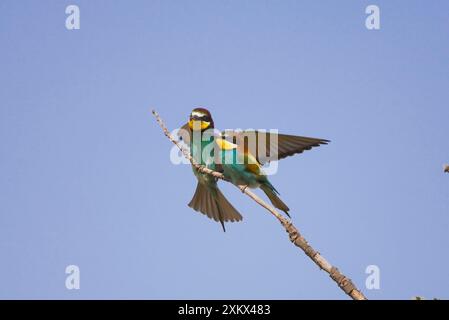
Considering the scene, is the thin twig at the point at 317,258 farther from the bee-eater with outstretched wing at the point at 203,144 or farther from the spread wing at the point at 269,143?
the bee-eater with outstretched wing at the point at 203,144

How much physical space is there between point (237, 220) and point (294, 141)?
5.34ft

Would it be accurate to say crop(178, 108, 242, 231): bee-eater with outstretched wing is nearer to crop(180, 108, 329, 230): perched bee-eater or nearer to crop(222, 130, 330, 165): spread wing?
crop(180, 108, 329, 230): perched bee-eater

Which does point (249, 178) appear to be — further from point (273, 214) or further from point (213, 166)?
point (273, 214)

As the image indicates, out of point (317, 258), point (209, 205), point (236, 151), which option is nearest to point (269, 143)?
point (236, 151)

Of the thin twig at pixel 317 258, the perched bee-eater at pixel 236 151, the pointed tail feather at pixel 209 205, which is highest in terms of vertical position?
the perched bee-eater at pixel 236 151

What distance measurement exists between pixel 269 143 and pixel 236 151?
475 millimetres

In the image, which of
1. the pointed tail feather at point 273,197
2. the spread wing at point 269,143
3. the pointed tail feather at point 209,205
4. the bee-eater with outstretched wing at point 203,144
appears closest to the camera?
the spread wing at point 269,143

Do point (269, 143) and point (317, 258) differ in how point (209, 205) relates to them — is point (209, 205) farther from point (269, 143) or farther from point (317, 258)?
point (317, 258)

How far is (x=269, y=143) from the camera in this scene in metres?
4.38

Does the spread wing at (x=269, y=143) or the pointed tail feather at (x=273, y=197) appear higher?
the spread wing at (x=269, y=143)

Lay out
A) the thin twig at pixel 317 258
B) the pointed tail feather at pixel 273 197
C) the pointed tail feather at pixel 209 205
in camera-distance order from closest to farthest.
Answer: the thin twig at pixel 317 258 < the pointed tail feather at pixel 273 197 < the pointed tail feather at pixel 209 205

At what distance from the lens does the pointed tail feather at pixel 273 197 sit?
4.54 metres

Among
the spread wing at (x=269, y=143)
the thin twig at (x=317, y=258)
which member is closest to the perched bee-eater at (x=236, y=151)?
the spread wing at (x=269, y=143)
